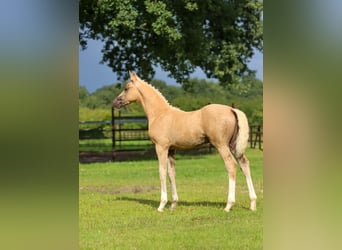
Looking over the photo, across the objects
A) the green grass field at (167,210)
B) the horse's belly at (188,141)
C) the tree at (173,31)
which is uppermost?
the tree at (173,31)

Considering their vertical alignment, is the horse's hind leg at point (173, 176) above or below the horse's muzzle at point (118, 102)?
below

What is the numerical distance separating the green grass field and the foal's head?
51cm

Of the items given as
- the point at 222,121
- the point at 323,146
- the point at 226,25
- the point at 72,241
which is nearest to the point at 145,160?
the point at 222,121

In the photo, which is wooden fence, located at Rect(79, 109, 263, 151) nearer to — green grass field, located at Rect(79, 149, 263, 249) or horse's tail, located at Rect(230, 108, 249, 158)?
green grass field, located at Rect(79, 149, 263, 249)

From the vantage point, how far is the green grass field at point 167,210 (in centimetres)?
223

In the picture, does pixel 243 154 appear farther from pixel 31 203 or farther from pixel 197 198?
Result: pixel 31 203

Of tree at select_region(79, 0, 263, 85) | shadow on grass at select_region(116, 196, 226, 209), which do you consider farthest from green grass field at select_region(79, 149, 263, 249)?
tree at select_region(79, 0, 263, 85)

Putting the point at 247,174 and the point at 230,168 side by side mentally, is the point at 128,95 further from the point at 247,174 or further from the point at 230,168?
the point at 247,174

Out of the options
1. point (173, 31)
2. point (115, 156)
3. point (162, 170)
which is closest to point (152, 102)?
point (162, 170)

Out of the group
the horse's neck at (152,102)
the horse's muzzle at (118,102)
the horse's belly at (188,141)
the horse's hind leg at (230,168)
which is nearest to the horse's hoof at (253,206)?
the horse's hind leg at (230,168)

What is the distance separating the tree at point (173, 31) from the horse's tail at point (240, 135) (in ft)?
2.56

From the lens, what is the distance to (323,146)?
1.20 m

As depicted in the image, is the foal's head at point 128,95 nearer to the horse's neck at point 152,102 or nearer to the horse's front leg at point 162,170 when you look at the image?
the horse's neck at point 152,102

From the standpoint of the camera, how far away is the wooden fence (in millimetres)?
3115
